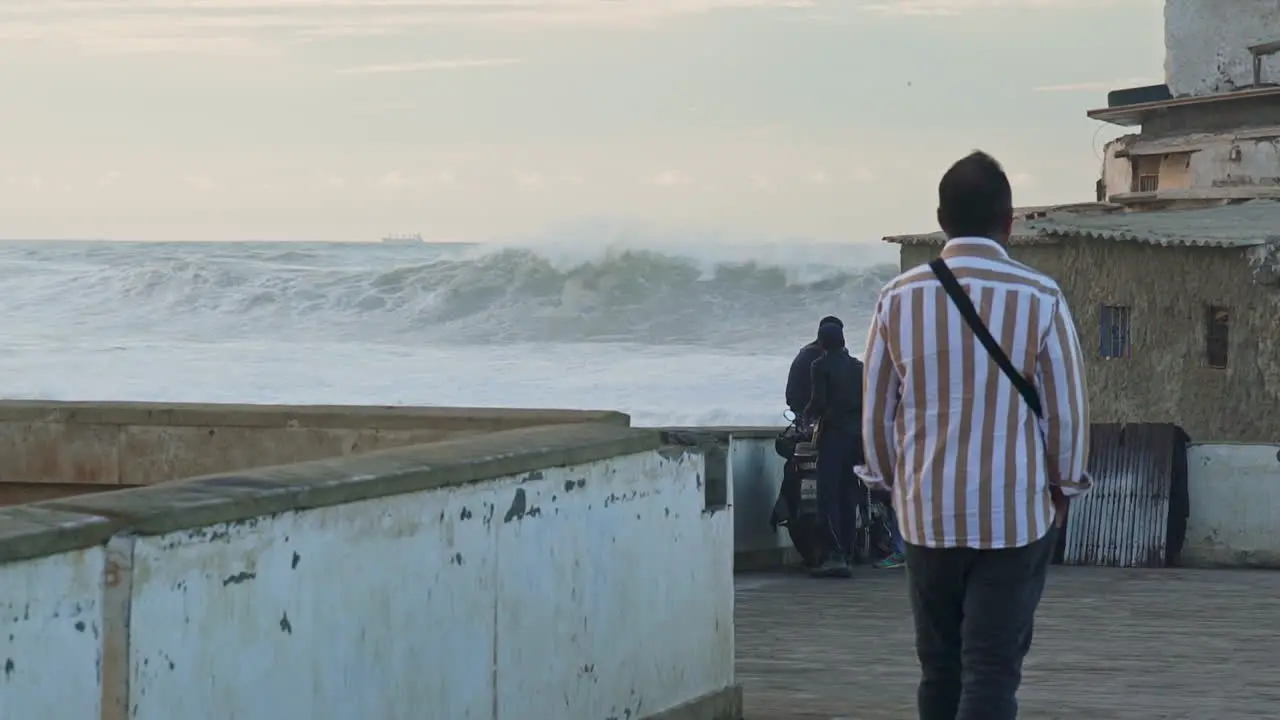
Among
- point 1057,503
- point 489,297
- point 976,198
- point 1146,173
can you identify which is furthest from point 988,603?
point 489,297

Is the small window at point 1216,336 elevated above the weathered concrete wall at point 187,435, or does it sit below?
above

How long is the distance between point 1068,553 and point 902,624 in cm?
490

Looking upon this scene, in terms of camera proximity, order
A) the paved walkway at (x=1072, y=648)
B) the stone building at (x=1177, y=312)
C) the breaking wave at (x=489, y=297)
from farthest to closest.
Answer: the breaking wave at (x=489, y=297) < the stone building at (x=1177, y=312) < the paved walkway at (x=1072, y=648)

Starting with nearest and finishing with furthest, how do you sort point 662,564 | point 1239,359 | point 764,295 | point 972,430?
point 972,430 → point 662,564 → point 1239,359 → point 764,295

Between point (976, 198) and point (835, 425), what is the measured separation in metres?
8.79

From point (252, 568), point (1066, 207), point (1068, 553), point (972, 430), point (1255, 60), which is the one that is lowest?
point (1068, 553)

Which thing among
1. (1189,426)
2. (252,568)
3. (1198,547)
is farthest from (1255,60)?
(252,568)

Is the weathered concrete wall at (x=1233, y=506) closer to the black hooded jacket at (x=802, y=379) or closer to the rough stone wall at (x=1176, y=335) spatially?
the rough stone wall at (x=1176, y=335)

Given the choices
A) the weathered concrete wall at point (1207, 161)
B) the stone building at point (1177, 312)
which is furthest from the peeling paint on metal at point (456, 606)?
the weathered concrete wall at point (1207, 161)

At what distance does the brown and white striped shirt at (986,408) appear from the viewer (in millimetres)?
5117

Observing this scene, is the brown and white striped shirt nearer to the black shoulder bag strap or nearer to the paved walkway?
the black shoulder bag strap

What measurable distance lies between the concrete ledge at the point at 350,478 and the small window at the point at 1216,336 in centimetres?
1351

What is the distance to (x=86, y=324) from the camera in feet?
209

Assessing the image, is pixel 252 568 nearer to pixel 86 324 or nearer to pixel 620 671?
pixel 620 671
